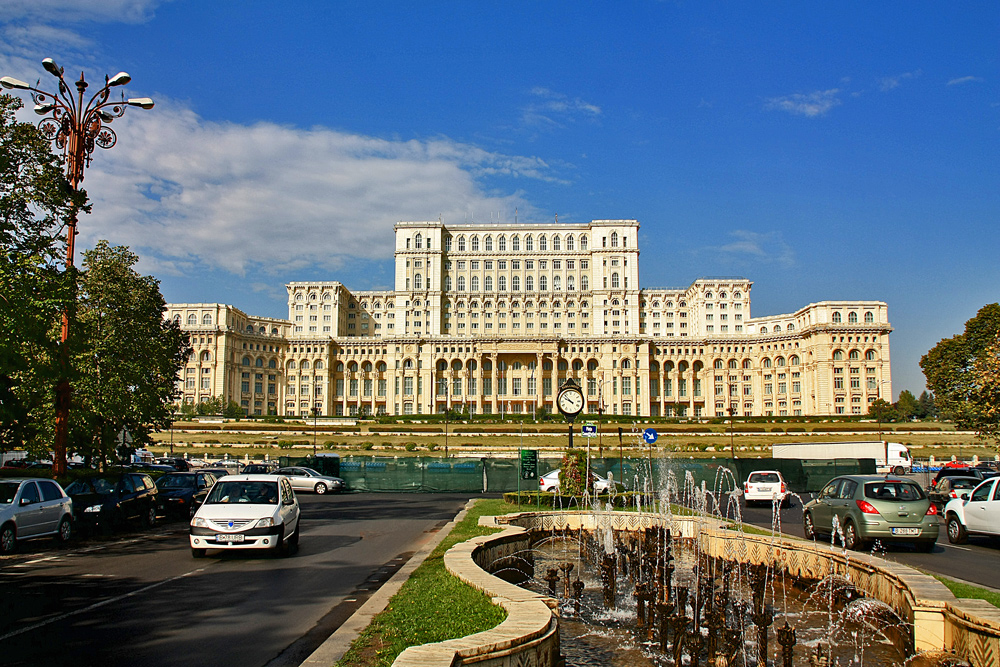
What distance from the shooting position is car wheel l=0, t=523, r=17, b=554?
545 inches

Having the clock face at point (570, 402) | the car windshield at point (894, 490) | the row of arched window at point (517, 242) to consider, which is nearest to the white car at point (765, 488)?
the clock face at point (570, 402)

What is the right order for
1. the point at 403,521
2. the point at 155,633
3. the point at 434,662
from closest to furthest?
the point at 434,662 < the point at 155,633 < the point at 403,521

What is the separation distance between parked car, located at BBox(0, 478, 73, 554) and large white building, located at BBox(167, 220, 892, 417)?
331 ft

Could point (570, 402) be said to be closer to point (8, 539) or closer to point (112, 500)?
point (112, 500)

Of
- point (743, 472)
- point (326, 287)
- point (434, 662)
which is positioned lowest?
point (743, 472)

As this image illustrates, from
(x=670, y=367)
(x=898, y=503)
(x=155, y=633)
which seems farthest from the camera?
(x=670, y=367)

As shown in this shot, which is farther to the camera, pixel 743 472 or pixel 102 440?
pixel 743 472

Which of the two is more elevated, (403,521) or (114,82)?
(114,82)

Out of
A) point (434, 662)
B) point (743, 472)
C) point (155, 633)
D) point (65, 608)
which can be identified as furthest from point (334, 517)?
point (743, 472)

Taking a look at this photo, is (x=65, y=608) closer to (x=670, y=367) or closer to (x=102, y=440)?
(x=102, y=440)

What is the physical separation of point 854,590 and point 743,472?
27325 mm

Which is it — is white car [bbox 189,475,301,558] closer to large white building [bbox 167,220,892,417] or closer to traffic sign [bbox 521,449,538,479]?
traffic sign [bbox 521,449,538,479]

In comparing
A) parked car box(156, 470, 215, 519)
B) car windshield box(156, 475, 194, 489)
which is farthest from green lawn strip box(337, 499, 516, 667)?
car windshield box(156, 475, 194, 489)

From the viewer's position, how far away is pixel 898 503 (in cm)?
1391
